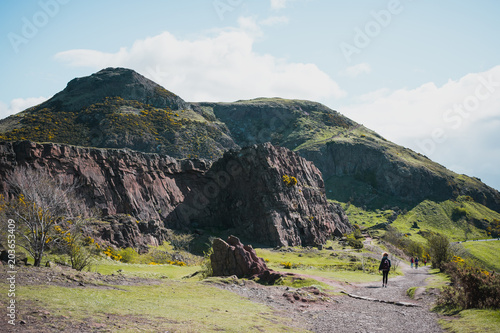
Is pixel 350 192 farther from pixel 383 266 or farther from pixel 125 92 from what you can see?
pixel 383 266

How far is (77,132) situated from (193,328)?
13876 centimetres

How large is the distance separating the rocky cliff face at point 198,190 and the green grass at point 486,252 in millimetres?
37829

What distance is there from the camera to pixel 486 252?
334 ft

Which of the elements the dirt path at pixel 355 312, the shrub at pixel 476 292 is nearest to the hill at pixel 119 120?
the dirt path at pixel 355 312

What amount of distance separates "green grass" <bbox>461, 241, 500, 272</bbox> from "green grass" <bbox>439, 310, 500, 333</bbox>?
300 ft

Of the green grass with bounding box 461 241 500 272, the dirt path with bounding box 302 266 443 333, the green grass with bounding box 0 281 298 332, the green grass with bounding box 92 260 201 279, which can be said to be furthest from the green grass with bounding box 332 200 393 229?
the green grass with bounding box 0 281 298 332

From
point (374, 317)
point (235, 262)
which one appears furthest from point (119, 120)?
point (374, 317)

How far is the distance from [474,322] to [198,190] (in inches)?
3414

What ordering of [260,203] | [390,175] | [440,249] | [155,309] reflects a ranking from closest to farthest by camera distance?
[155,309] → [440,249] → [260,203] → [390,175]

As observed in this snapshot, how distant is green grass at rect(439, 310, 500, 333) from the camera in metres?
13.7

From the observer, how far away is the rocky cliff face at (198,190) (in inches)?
2813

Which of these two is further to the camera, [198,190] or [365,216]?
[365,216]

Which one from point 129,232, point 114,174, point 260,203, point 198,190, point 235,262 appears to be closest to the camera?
point 235,262

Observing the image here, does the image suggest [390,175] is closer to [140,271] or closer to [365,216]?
[365,216]
